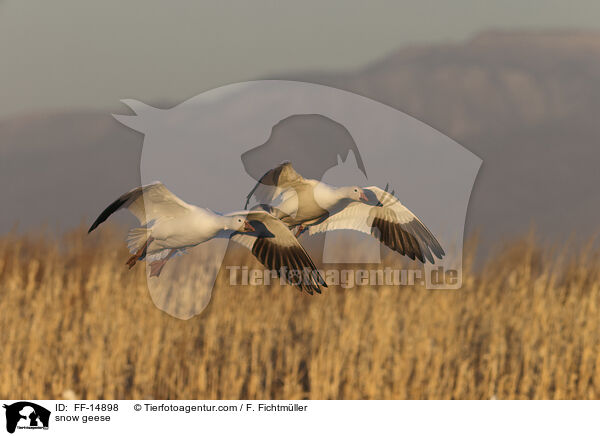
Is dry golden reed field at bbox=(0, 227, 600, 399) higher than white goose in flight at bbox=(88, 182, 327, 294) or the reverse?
the reverse

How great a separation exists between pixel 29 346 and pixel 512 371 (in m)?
3.34

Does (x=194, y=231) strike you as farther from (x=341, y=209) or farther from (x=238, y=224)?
(x=341, y=209)

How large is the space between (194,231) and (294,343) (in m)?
2.18

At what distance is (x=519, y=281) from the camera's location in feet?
18.8

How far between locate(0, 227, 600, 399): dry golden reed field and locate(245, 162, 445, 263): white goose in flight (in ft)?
3.48

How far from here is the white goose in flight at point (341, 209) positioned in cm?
353

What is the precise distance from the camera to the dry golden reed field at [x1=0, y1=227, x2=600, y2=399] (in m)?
4.68

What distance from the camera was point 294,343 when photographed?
5215 millimetres
